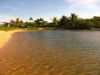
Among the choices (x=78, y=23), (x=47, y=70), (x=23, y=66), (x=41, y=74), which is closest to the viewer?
(x=41, y=74)


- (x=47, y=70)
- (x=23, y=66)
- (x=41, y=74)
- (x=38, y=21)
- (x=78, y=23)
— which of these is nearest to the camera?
(x=41, y=74)

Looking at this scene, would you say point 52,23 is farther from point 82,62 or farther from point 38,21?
point 82,62

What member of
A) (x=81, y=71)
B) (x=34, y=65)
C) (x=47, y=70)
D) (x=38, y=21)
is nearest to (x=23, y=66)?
(x=34, y=65)

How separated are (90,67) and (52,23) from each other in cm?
10881

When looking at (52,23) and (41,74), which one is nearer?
(41,74)

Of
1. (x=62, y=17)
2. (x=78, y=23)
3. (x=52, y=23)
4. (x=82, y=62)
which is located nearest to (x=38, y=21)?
(x=52, y=23)

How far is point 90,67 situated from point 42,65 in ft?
10.5

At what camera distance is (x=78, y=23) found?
108625mm

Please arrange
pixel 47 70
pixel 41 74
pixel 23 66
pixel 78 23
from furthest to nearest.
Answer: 1. pixel 78 23
2. pixel 23 66
3. pixel 47 70
4. pixel 41 74

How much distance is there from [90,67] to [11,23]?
376 ft

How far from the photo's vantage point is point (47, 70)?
12055mm

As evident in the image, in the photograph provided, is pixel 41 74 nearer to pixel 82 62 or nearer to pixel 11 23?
pixel 82 62

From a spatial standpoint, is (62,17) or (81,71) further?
(62,17)

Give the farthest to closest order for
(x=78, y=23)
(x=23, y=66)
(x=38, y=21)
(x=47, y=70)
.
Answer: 1. (x=38, y=21)
2. (x=78, y=23)
3. (x=23, y=66)
4. (x=47, y=70)
